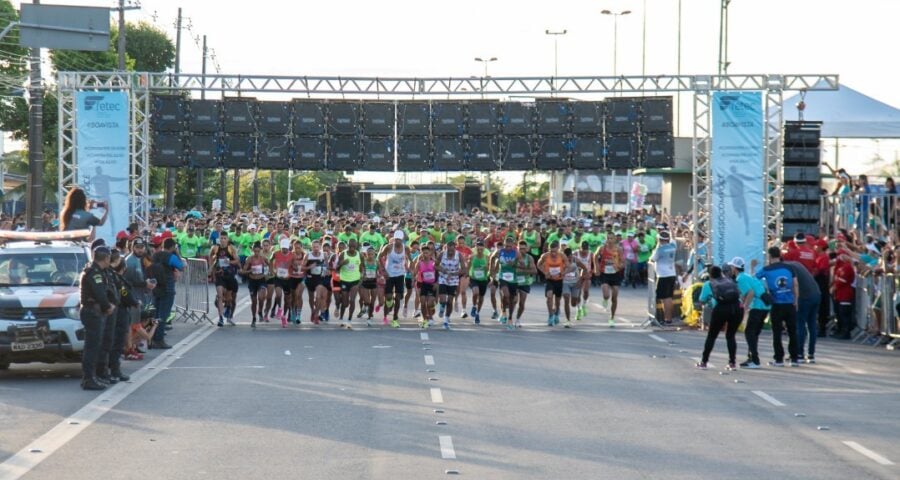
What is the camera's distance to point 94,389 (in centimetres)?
1645

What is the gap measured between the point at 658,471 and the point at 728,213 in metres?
16.5

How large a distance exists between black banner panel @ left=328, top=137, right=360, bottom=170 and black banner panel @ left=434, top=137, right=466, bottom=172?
6.54ft

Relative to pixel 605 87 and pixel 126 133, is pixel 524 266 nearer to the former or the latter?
pixel 605 87

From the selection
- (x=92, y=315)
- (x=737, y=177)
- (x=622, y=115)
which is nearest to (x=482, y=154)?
(x=622, y=115)

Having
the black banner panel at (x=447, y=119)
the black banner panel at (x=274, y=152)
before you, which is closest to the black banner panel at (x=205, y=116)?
the black banner panel at (x=274, y=152)

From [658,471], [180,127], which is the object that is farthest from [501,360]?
[180,127]

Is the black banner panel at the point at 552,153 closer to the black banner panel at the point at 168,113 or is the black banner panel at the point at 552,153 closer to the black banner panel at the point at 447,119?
the black banner panel at the point at 447,119

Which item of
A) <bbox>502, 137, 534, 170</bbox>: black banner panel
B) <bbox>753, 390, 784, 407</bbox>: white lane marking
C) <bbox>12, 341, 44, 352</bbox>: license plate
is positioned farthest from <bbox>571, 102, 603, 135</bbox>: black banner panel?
<bbox>12, 341, 44, 352</bbox>: license plate

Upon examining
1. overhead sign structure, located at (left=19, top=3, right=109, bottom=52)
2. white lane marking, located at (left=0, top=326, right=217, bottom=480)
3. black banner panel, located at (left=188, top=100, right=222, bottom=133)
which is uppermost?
overhead sign structure, located at (left=19, top=3, right=109, bottom=52)

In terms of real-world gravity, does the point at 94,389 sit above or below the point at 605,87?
below

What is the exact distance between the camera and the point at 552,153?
3300cm

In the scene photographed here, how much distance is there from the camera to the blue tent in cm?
3344

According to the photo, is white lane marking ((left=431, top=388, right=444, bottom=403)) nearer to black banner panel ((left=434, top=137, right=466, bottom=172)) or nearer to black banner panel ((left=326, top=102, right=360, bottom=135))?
black banner panel ((left=434, top=137, right=466, bottom=172))

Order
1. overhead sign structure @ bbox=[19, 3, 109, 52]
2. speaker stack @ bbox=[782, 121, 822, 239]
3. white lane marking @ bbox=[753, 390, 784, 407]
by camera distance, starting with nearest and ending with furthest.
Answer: white lane marking @ bbox=[753, 390, 784, 407]
speaker stack @ bbox=[782, 121, 822, 239]
overhead sign structure @ bbox=[19, 3, 109, 52]
